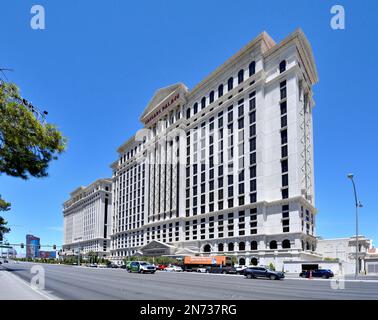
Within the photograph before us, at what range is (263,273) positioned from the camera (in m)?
40.8

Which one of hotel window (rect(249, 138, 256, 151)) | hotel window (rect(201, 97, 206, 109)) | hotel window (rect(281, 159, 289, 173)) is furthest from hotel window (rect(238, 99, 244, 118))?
hotel window (rect(281, 159, 289, 173))

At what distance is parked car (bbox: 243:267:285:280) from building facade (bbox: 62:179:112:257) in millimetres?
113282

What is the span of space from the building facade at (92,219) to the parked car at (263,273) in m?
113

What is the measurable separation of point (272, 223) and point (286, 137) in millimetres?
17541

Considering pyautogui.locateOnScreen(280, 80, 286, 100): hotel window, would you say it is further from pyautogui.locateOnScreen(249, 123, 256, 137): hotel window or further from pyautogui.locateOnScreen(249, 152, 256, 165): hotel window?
pyautogui.locateOnScreen(249, 152, 256, 165): hotel window

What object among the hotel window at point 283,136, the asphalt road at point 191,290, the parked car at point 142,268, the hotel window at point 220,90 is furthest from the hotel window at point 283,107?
the asphalt road at point 191,290

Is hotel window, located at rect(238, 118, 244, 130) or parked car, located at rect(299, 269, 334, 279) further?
hotel window, located at rect(238, 118, 244, 130)

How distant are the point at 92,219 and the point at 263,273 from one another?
134m

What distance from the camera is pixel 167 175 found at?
10206 cm

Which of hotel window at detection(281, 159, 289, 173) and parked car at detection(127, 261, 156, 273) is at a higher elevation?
hotel window at detection(281, 159, 289, 173)

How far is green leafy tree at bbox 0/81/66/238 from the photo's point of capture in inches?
373

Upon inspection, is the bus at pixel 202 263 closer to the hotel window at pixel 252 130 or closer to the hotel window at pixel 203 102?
the hotel window at pixel 252 130

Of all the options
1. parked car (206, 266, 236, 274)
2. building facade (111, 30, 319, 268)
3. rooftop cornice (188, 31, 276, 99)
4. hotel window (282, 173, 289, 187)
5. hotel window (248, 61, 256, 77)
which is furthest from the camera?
hotel window (248, 61, 256, 77)
